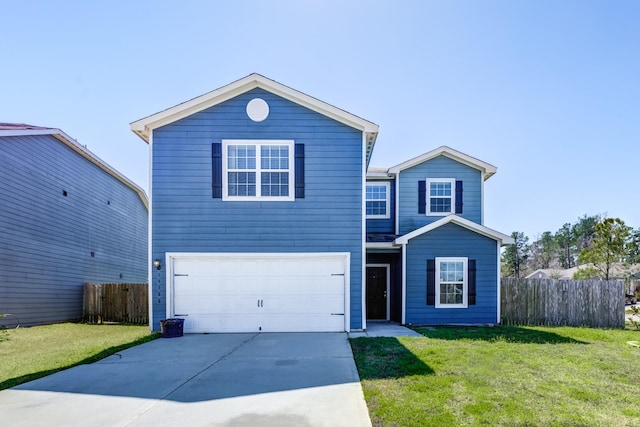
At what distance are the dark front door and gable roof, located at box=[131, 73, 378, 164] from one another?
5.38 metres

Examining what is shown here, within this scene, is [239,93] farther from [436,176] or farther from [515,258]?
[515,258]

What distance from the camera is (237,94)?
10.6 m

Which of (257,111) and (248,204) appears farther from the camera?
(257,111)

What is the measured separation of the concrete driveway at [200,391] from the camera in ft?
14.1

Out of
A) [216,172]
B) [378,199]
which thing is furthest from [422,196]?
[216,172]

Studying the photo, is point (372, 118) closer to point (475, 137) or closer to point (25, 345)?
point (475, 137)

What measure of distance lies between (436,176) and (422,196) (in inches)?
34.7

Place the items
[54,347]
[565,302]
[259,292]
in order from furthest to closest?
[565,302] → [259,292] → [54,347]

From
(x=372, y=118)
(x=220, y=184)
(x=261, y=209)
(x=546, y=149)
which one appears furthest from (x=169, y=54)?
(x=546, y=149)

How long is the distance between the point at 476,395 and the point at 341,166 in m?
6.84

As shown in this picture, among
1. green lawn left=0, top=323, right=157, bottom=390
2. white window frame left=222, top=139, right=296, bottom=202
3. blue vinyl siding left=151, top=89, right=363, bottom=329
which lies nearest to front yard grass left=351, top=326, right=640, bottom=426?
blue vinyl siding left=151, top=89, right=363, bottom=329

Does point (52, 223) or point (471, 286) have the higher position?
point (52, 223)

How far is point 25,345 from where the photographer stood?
906 cm

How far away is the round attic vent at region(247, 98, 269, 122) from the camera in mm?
10586
